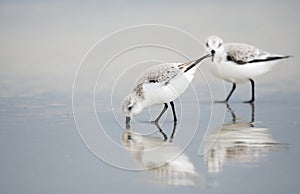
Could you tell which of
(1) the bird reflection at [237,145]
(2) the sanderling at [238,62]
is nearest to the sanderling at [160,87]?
(1) the bird reflection at [237,145]

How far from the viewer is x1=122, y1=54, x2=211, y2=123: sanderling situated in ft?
24.4

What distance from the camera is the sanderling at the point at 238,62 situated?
9.56m

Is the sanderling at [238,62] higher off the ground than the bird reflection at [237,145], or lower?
higher

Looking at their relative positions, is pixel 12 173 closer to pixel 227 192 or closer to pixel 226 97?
pixel 227 192

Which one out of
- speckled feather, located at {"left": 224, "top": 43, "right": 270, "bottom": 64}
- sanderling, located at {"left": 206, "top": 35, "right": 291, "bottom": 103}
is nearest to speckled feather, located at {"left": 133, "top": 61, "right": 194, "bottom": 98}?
sanderling, located at {"left": 206, "top": 35, "right": 291, "bottom": 103}

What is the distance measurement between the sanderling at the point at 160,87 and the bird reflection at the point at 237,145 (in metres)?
0.75

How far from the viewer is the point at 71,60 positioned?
11117 millimetres

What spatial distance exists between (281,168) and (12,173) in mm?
2521

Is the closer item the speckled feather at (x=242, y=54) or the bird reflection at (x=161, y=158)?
the bird reflection at (x=161, y=158)

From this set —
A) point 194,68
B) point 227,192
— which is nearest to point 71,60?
point 194,68

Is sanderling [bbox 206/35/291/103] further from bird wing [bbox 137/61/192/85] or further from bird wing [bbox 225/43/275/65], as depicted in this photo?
bird wing [bbox 137/61/192/85]

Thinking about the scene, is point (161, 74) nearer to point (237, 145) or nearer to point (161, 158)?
point (237, 145)

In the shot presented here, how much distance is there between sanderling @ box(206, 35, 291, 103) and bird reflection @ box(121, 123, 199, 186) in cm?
257

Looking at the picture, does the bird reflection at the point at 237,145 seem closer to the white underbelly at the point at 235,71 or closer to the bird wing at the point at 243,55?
the white underbelly at the point at 235,71
